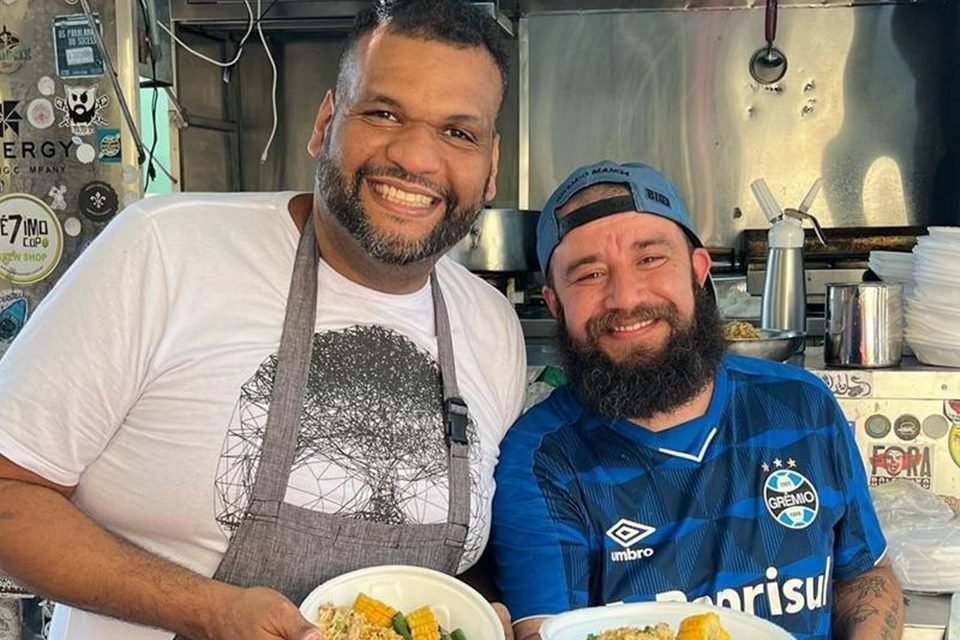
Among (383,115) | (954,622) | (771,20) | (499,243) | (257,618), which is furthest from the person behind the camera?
(771,20)

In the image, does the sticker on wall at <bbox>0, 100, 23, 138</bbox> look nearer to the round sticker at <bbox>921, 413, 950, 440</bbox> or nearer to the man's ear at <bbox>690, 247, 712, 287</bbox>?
the man's ear at <bbox>690, 247, 712, 287</bbox>

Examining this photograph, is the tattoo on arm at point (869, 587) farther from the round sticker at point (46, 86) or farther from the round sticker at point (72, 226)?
the round sticker at point (46, 86)

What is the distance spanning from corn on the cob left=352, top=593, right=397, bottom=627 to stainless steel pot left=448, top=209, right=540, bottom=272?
2.19 meters

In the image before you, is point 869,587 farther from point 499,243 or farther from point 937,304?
point 499,243

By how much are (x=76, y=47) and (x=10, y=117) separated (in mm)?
237

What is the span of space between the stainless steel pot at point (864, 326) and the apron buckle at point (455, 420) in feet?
3.21

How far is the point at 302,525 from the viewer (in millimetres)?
1339

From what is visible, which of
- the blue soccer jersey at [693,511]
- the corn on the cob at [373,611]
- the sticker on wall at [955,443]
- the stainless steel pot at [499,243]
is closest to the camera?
the corn on the cob at [373,611]

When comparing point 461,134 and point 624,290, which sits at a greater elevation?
point 461,134

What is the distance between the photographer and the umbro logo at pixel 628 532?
5.02ft

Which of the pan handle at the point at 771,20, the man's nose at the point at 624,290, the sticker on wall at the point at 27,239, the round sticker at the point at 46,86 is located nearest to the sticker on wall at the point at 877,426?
the man's nose at the point at 624,290

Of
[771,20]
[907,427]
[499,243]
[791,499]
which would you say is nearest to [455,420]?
[791,499]

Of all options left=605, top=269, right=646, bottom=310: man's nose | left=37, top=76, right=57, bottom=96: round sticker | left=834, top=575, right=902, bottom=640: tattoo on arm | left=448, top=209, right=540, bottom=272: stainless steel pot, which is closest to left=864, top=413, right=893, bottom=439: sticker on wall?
left=834, top=575, right=902, bottom=640: tattoo on arm

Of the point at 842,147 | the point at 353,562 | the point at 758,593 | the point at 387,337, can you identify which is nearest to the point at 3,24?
the point at 387,337
